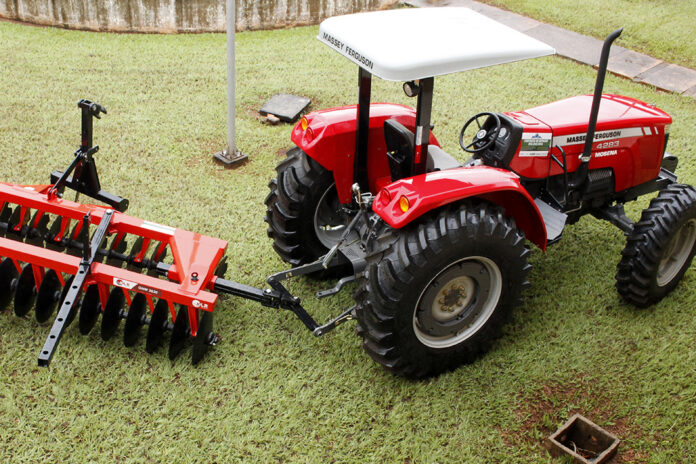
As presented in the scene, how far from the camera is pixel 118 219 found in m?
3.61

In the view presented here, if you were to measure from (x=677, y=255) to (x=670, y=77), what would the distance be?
3851 mm

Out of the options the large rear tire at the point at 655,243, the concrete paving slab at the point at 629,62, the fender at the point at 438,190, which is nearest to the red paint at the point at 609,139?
the large rear tire at the point at 655,243

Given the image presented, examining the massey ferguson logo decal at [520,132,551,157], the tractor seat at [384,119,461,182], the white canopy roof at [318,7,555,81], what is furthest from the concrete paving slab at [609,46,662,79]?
the tractor seat at [384,119,461,182]

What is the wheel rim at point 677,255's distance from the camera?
12.5 ft

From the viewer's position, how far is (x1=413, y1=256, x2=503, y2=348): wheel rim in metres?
3.16

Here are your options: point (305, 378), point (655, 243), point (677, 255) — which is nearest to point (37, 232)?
point (305, 378)

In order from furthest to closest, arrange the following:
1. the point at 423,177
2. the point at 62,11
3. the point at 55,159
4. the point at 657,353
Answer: the point at 62,11 → the point at 55,159 → the point at 657,353 → the point at 423,177

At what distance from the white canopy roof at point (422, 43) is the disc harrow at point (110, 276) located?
1.04 meters

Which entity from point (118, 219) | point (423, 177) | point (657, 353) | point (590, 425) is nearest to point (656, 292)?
point (657, 353)

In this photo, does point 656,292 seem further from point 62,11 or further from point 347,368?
point 62,11

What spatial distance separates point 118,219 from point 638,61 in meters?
6.18

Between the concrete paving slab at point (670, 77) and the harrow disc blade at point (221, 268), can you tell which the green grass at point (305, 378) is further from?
the concrete paving slab at point (670, 77)

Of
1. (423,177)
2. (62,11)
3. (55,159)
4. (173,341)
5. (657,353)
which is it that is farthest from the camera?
(62,11)

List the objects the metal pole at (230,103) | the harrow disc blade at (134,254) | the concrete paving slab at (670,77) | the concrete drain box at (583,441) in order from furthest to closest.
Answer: the concrete paving slab at (670,77) → the metal pole at (230,103) → the harrow disc blade at (134,254) → the concrete drain box at (583,441)
